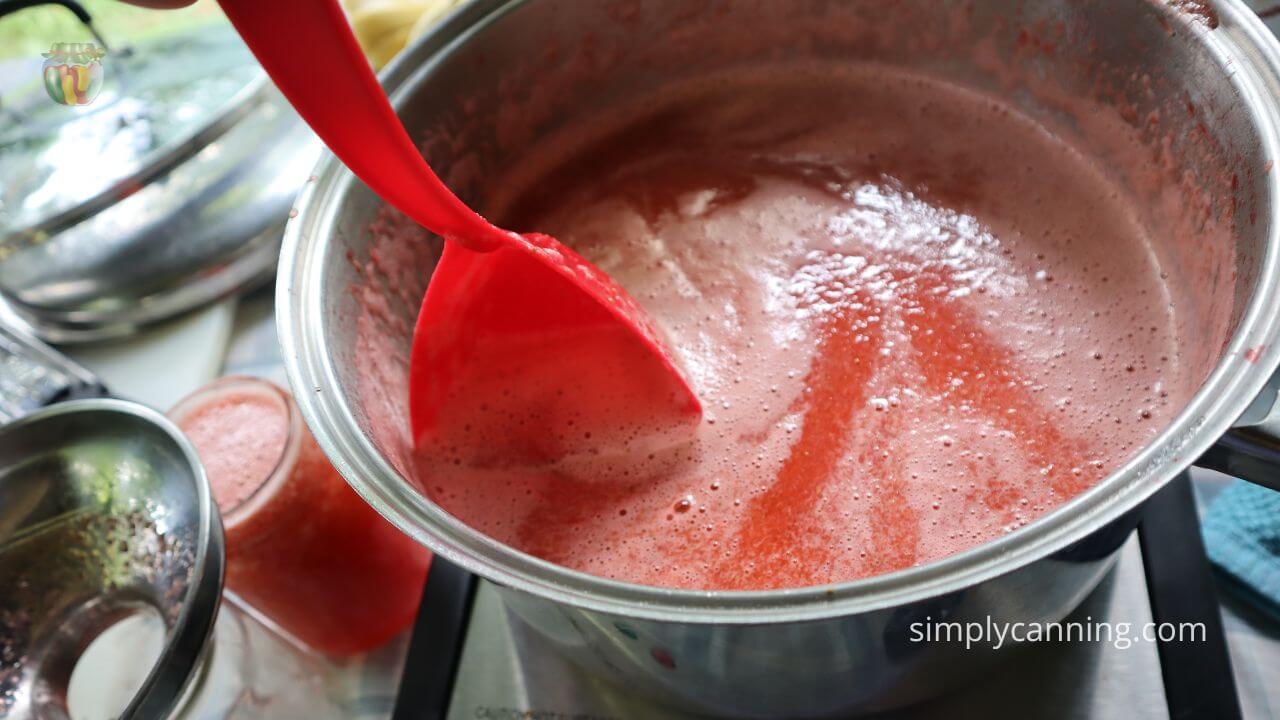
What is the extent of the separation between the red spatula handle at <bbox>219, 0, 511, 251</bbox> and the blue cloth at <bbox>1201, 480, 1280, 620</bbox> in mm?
778

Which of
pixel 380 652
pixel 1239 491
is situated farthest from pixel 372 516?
pixel 1239 491

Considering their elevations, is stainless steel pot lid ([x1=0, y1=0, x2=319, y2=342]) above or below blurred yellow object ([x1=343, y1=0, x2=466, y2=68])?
below

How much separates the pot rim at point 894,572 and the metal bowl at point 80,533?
0.20 metres

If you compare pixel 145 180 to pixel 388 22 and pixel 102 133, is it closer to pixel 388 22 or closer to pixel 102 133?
pixel 102 133

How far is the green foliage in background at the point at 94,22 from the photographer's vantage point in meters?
1.02

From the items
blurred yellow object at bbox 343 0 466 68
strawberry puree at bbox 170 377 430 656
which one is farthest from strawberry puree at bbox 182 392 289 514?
blurred yellow object at bbox 343 0 466 68

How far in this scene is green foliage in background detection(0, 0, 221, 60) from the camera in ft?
3.35

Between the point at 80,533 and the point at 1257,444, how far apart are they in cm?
101

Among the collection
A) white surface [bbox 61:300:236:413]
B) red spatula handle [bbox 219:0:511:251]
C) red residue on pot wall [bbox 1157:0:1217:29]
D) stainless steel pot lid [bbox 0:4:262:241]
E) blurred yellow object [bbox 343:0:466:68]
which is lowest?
white surface [bbox 61:300:236:413]

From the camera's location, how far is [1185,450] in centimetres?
58

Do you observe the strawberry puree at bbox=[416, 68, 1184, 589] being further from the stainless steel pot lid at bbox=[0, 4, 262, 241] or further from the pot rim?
the stainless steel pot lid at bbox=[0, 4, 262, 241]

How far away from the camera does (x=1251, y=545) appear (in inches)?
35.5

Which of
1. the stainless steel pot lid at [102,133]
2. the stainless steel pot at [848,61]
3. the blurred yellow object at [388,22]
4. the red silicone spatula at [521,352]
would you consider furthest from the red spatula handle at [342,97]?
the stainless steel pot lid at [102,133]

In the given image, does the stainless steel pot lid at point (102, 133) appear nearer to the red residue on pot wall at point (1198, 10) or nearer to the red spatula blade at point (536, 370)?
the red spatula blade at point (536, 370)
